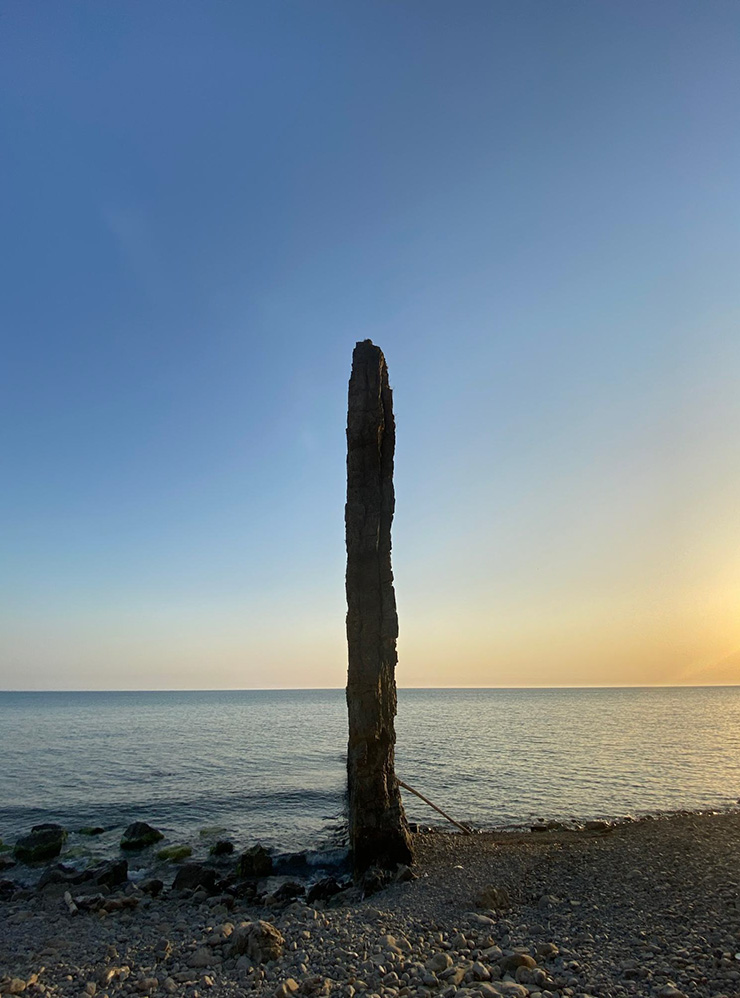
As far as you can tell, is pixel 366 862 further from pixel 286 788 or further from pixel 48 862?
pixel 286 788

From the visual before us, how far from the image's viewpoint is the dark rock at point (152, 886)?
54.1ft

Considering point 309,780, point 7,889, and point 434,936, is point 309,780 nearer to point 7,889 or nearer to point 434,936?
point 7,889

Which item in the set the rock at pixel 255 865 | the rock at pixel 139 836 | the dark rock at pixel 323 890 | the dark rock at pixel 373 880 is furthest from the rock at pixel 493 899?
the rock at pixel 139 836

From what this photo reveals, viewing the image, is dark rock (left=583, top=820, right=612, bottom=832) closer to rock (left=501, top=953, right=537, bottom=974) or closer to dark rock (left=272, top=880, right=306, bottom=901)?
dark rock (left=272, top=880, right=306, bottom=901)

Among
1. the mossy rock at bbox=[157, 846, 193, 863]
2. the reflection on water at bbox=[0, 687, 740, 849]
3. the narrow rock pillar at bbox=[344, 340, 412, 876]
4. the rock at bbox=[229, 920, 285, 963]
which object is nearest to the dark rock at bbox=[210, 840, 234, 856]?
the mossy rock at bbox=[157, 846, 193, 863]

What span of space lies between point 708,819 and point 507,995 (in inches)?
719

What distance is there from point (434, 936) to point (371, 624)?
8372mm

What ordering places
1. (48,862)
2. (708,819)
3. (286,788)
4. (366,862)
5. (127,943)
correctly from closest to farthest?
(127,943)
(366,862)
(48,862)
(708,819)
(286,788)

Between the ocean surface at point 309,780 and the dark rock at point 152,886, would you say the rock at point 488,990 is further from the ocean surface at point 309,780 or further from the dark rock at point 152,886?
the ocean surface at point 309,780

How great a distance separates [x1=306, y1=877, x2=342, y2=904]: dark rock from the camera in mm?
15383

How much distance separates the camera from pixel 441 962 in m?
9.73

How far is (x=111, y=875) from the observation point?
17.6 m

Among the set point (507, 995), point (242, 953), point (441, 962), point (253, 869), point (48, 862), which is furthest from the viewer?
point (48, 862)

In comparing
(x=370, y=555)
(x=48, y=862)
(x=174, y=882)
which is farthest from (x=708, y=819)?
(x=48, y=862)
